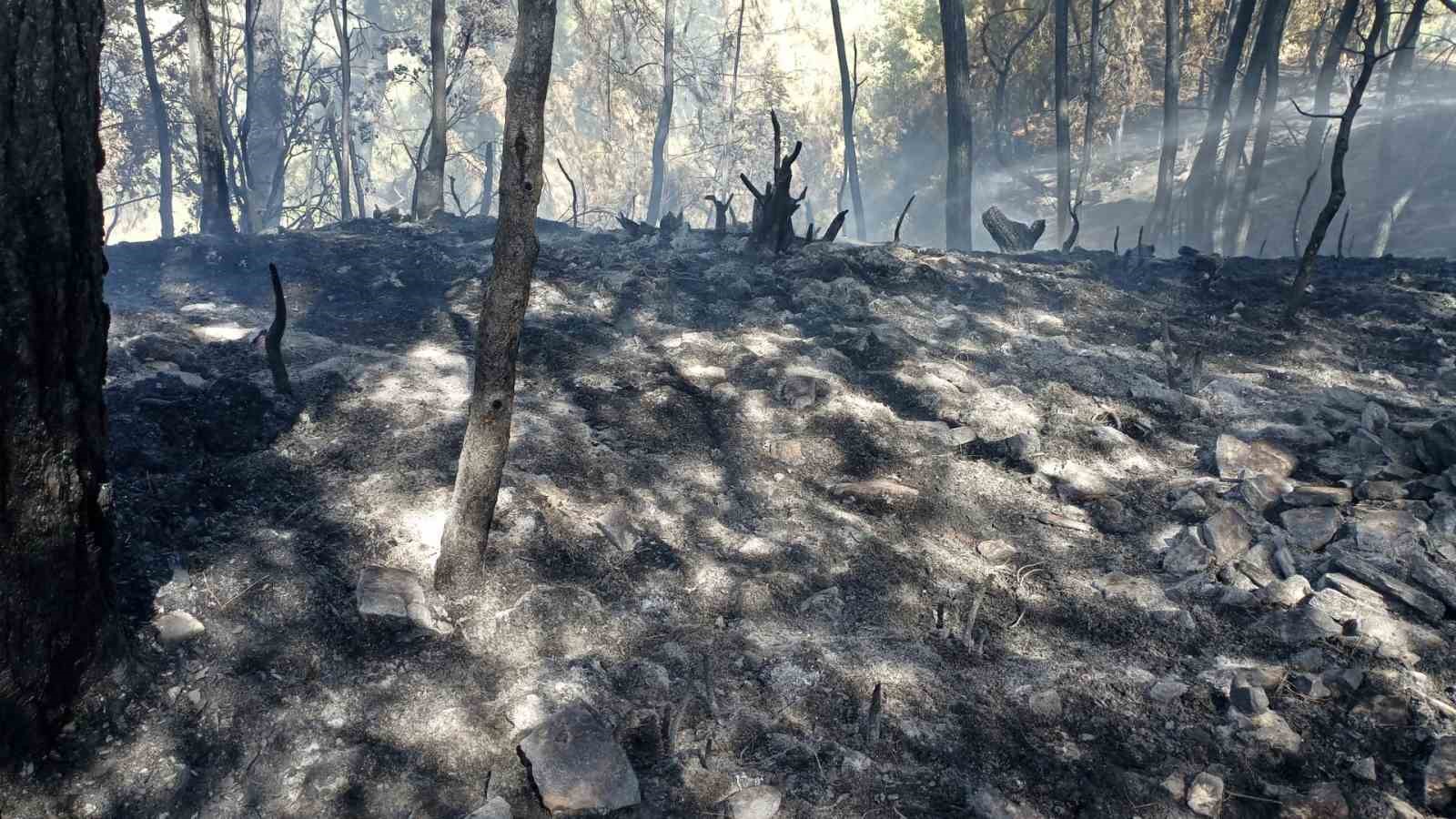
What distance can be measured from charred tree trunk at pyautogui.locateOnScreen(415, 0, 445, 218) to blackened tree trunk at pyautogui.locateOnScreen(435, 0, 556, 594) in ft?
29.0

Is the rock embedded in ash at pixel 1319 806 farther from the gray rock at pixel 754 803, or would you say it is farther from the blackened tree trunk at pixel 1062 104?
the blackened tree trunk at pixel 1062 104

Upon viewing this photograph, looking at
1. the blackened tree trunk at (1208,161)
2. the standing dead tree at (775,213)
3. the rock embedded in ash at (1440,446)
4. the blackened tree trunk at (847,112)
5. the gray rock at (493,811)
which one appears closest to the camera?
the gray rock at (493,811)

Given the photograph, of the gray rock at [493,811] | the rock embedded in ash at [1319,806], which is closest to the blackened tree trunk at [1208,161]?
the rock embedded in ash at [1319,806]

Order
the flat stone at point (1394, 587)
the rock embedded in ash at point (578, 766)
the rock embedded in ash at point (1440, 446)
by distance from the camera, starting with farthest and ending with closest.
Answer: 1. the rock embedded in ash at point (1440, 446)
2. the flat stone at point (1394, 587)
3. the rock embedded in ash at point (578, 766)

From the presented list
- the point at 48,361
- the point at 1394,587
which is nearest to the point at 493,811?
the point at 48,361

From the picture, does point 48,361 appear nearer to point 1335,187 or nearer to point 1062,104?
point 1335,187

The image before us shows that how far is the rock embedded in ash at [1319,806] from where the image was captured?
268 cm

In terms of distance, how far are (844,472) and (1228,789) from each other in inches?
→ 99.3

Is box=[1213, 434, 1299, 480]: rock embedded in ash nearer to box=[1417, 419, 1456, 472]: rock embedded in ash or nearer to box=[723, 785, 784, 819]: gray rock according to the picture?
box=[1417, 419, 1456, 472]: rock embedded in ash

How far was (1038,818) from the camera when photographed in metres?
2.68

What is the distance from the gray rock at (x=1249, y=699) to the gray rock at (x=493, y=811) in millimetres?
2652

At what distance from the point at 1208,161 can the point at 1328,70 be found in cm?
331

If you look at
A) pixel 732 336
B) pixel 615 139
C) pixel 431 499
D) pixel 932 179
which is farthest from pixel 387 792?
pixel 615 139

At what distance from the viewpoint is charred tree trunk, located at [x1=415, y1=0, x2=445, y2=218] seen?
1140 cm
